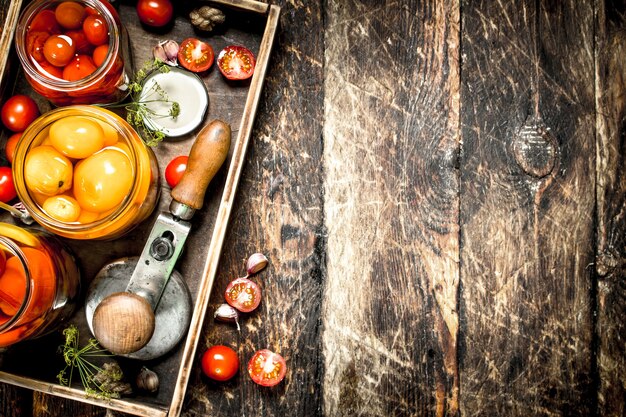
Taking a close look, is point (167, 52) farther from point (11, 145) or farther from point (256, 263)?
point (256, 263)

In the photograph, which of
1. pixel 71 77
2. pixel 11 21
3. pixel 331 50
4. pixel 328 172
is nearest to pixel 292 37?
pixel 331 50

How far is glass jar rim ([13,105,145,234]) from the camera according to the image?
1016 mm

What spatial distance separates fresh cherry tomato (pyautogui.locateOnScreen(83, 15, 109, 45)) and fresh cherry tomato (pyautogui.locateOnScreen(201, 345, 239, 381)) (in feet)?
2.38

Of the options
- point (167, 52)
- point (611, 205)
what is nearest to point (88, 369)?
point (167, 52)

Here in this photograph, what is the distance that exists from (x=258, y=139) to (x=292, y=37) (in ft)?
0.85

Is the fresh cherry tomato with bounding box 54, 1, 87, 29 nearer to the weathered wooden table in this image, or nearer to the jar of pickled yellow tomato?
the jar of pickled yellow tomato

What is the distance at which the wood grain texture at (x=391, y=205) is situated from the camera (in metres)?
1.28

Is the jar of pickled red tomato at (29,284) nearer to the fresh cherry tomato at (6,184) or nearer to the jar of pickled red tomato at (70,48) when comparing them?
the fresh cherry tomato at (6,184)

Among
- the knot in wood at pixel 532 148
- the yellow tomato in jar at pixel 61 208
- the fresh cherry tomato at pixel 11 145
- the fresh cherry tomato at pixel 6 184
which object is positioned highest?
the knot in wood at pixel 532 148

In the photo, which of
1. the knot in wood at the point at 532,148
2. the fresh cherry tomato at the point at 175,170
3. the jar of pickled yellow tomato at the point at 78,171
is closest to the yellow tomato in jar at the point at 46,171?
the jar of pickled yellow tomato at the point at 78,171

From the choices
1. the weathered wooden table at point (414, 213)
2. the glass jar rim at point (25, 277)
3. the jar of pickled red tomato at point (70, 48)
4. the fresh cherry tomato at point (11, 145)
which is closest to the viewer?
the glass jar rim at point (25, 277)

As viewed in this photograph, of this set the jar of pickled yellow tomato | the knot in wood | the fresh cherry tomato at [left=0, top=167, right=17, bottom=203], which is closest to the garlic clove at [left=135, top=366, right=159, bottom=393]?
the jar of pickled yellow tomato

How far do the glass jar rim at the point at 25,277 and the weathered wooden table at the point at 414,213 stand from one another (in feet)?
1.35

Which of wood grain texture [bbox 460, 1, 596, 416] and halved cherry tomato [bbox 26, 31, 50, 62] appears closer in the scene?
halved cherry tomato [bbox 26, 31, 50, 62]
